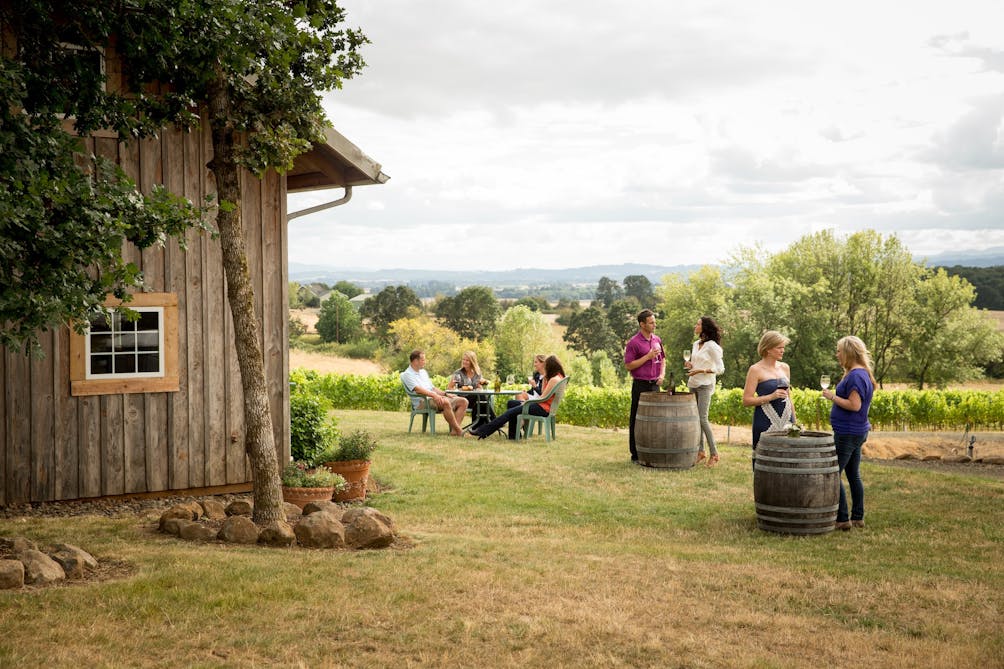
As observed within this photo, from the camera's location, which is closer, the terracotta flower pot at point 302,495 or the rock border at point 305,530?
the rock border at point 305,530

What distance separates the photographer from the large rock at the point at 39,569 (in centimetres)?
526

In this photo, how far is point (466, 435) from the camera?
13844 mm

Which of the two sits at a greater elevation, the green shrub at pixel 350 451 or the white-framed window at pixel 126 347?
the white-framed window at pixel 126 347

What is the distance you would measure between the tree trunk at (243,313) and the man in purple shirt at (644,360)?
518 cm

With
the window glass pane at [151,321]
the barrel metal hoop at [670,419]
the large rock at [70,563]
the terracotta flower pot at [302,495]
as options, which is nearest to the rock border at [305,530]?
the terracotta flower pot at [302,495]

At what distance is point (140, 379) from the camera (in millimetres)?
8469

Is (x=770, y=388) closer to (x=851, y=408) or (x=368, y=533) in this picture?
(x=851, y=408)

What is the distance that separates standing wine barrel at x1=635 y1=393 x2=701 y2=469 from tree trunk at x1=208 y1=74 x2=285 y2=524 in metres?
5.02

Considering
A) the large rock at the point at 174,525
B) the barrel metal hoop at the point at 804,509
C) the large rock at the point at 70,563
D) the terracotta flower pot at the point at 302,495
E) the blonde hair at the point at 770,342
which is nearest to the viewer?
the large rock at the point at 70,563

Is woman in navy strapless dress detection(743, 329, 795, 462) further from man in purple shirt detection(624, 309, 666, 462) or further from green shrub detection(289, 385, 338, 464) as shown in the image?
green shrub detection(289, 385, 338, 464)

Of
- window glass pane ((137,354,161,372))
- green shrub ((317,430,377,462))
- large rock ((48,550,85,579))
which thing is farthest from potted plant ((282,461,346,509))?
large rock ((48,550,85,579))

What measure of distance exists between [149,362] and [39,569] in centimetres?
352

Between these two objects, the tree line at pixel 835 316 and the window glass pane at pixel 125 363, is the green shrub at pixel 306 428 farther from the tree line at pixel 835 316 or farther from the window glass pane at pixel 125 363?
the tree line at pixel 835 316

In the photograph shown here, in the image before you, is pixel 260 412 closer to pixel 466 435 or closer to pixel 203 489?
pixel 203 489
